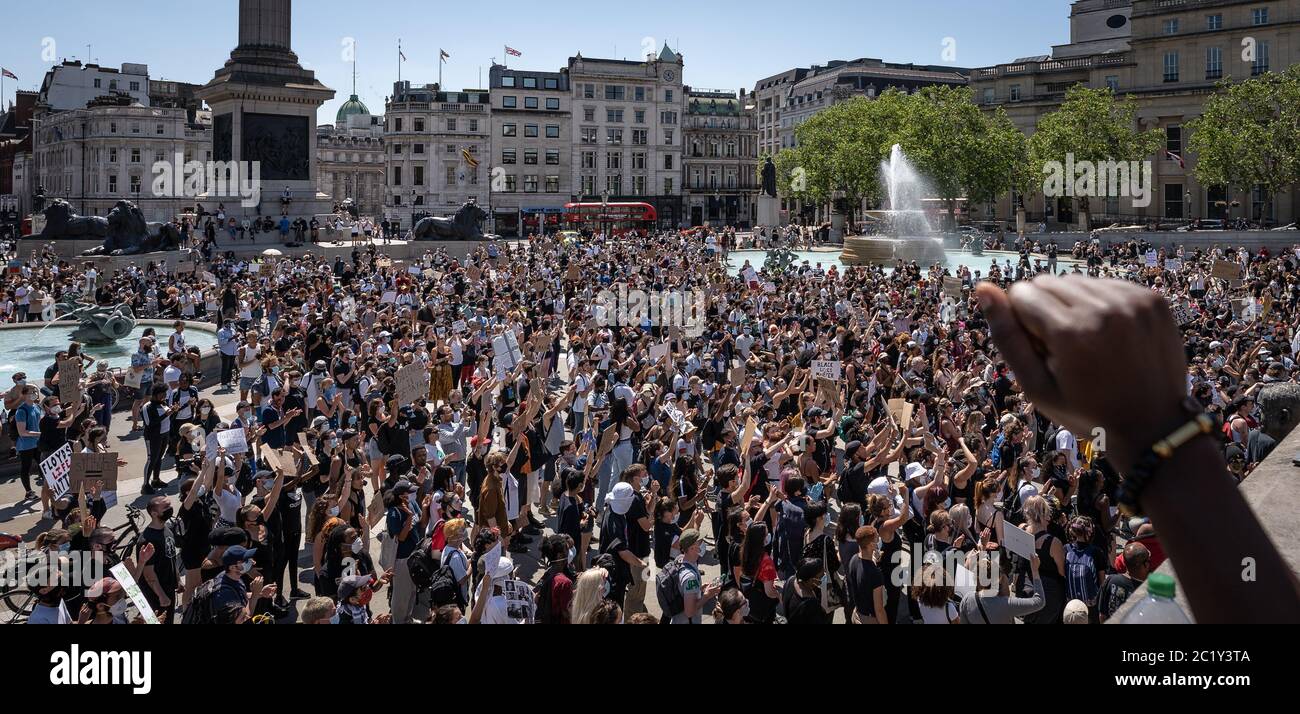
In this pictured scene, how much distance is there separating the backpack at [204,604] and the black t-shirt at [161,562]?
1.35 meters

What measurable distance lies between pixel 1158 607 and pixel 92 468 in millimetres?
10448

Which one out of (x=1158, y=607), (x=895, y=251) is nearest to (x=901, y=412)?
(x=1158, y=607)

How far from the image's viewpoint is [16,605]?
31.7 feet

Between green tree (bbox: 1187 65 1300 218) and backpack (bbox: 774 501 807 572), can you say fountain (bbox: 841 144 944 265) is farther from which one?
backpack (bbox: 774 501 807 572)

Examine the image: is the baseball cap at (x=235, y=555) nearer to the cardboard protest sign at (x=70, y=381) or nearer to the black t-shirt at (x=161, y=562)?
the black t-shirt at (x=161, y=562)

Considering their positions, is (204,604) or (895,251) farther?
(895,251)

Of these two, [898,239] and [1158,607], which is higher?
[898,239]

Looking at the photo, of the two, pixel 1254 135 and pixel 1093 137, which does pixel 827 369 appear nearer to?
pixel 1254 135

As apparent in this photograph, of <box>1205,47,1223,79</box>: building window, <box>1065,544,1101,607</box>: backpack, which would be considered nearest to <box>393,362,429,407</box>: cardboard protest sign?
<box>1065,544,1101,607</box>: backpack

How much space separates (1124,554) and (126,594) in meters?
7.17

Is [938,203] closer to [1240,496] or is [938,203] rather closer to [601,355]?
[601,355]

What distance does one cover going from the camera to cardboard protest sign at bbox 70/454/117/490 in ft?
34.1

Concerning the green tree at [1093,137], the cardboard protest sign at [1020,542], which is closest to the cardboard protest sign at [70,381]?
the cardboard protest sign at [1020,542]
